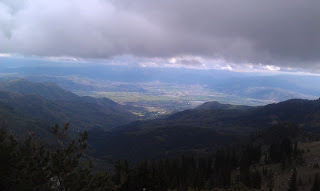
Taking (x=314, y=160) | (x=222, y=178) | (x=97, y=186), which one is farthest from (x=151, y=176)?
(x=314, y=160)

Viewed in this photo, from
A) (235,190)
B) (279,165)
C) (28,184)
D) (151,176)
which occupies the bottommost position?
(279,165)

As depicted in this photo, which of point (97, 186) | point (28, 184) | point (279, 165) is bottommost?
point (279, 165)

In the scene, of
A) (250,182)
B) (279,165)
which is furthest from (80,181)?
(279,165)

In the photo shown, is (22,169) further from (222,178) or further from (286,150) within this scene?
(286,150)

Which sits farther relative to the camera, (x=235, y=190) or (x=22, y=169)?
(x=235, y=190)

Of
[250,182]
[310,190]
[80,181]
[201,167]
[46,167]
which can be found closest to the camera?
[80,181]

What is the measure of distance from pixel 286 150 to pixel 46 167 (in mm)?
100499

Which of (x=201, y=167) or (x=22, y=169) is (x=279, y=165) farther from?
(x=22, y=169)

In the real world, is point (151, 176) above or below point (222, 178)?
above

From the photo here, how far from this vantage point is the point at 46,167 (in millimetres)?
29125

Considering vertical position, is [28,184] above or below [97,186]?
above

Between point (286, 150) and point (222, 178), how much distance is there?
37.0 meters

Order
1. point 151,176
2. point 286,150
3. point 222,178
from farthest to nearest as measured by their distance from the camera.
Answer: point 286,150 → point 222,178 → point 151,176

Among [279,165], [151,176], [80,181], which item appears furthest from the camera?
[279,165]
